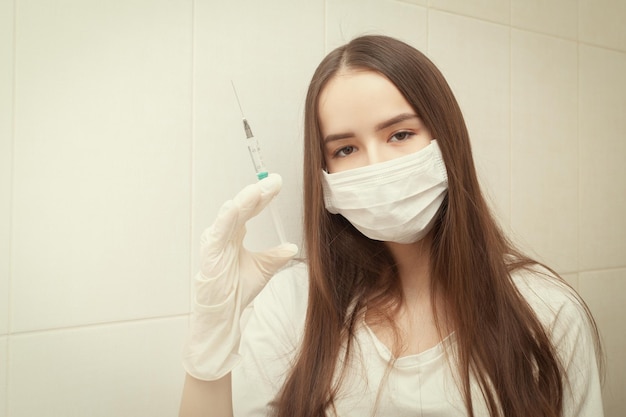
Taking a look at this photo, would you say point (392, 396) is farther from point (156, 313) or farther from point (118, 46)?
point (118, 46)

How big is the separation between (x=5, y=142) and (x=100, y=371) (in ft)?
1.40

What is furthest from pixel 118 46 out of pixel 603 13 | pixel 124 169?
pixel 603 13

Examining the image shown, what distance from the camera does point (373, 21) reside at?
976mm

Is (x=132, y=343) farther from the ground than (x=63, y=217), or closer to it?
closer to it

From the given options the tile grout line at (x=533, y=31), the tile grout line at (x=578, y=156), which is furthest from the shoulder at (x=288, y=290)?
the tile grout line at (x=578, y=156)

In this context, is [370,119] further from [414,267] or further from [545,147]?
[545,147]

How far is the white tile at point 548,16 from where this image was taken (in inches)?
45.6

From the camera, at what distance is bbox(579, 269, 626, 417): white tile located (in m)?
1.24

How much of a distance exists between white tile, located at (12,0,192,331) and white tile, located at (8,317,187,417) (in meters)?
0.03

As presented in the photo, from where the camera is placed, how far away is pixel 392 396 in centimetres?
72

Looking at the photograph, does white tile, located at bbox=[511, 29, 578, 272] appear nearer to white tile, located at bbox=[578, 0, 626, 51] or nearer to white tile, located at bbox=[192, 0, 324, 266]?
white tile, located at bbox=[578, 0, 626, 51]

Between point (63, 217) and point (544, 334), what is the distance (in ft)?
2.91

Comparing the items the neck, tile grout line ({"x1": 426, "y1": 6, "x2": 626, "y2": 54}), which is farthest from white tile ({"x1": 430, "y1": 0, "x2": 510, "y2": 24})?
the neck

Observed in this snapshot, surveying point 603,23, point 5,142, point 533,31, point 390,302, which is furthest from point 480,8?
A: point 5,142
